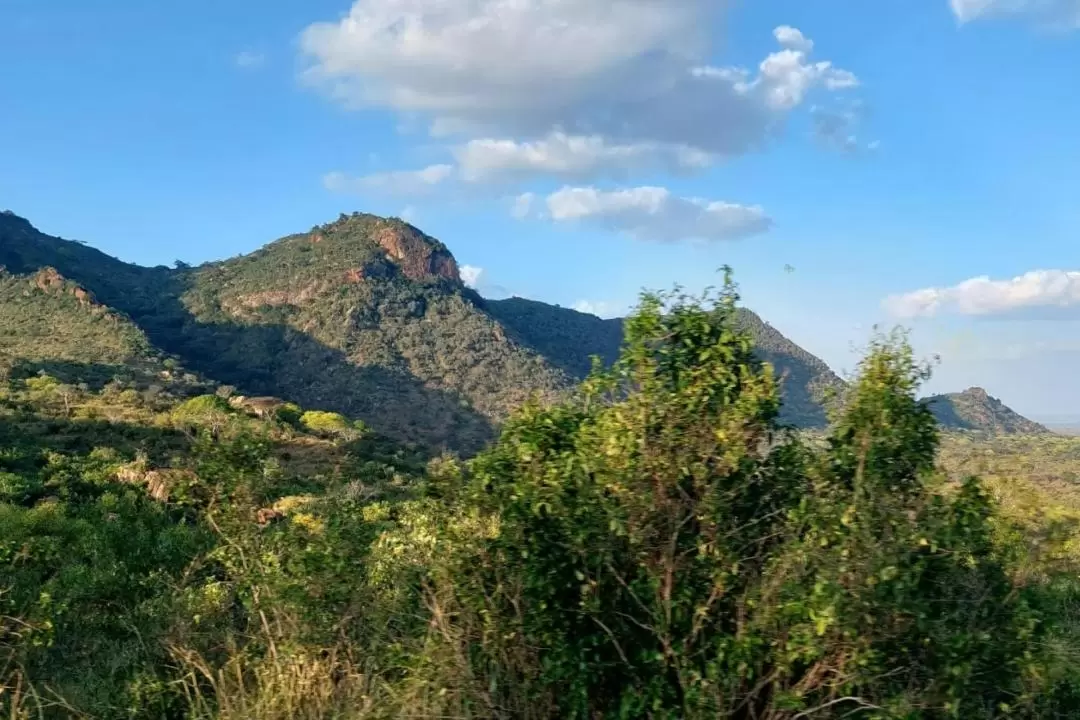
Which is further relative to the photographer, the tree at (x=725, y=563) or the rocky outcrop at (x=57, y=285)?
the rocky outcrop at (x=57, y=285)

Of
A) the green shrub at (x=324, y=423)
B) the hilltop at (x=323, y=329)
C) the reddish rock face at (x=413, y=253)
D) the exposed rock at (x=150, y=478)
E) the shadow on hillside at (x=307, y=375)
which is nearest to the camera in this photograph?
the exposed rock at (x=150, y=478)

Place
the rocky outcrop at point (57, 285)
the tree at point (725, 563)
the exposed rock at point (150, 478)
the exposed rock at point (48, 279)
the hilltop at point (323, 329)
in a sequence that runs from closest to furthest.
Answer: the tree at point (725, 563) → the exposed rock at point (150, 478) → the hilltop at point (323, 329) → the rocky outcrop at point (57, 285) → the exposed rock at point (48, 279)

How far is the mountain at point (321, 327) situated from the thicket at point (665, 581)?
4556 centimetres

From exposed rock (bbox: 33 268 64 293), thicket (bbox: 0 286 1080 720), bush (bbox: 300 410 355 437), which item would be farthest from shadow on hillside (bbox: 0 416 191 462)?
exposed rock (bbox: 33 268 64 293)

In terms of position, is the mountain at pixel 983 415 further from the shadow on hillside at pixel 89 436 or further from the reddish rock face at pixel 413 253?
the shadow on hillside at pixel 89 436

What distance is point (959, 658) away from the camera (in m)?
4.21

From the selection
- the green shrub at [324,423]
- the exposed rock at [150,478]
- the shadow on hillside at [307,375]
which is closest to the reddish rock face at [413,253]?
the shadow on hillside at [307,375]

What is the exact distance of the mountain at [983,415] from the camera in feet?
310

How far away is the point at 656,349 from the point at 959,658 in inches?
92.8

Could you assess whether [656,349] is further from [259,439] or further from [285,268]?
[285,268]

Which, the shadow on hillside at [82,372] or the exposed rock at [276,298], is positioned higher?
the exposed rock at [276,298]

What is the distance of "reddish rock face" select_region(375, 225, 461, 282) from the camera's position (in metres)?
91.1

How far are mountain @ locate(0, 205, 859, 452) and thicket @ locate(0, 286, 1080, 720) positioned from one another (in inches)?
1794

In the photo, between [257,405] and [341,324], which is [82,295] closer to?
[341,324]
